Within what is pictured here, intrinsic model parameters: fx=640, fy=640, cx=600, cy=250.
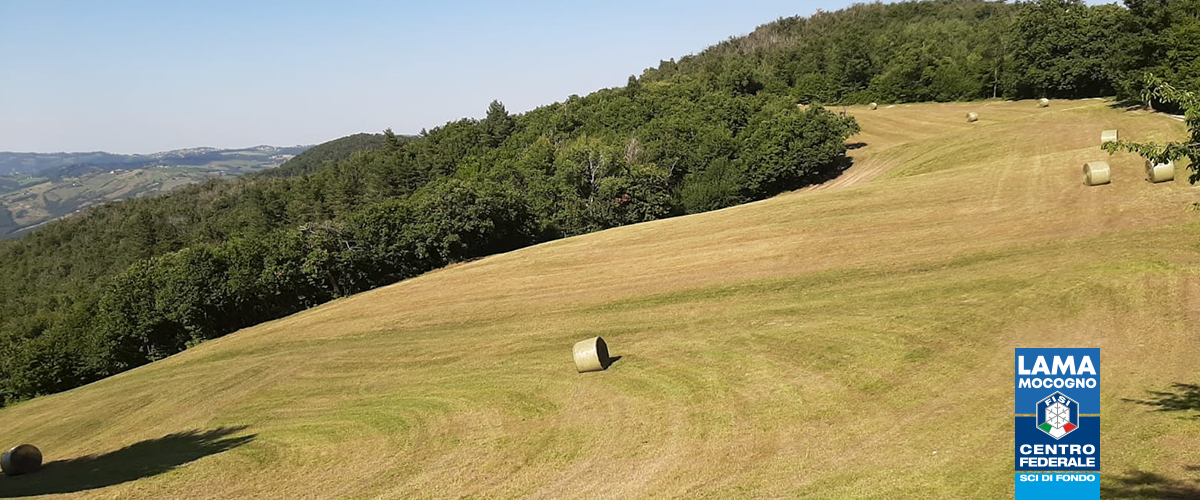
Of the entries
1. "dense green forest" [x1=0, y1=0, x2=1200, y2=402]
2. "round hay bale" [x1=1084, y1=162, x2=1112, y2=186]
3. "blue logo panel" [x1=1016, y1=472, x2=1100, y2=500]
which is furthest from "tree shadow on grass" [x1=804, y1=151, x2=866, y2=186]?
"blue logo panel" [x1=1016, y1=472, x2=1100, y2=500]

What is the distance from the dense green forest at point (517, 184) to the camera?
58.5 m

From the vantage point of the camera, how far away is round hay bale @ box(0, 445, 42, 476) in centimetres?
2155

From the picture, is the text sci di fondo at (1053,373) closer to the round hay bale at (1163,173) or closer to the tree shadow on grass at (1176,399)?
the tree shadow on grass at (1176,399)

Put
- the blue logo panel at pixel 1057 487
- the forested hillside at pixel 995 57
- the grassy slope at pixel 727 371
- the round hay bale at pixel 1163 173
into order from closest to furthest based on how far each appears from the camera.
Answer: the blue logo panel at pixel 1057 487 < the grassy slope at pixel 727 371 < the round hay bale at pixel 1163 173 < the forested hillside at pixel 995 57

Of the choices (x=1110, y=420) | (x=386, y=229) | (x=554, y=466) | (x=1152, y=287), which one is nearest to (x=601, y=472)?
(x=554, y=466)

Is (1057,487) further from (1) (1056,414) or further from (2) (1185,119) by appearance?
(2) (1185,119)

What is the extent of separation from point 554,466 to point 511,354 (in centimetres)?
1169

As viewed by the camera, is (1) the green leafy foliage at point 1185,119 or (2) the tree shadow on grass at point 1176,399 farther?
(2) the tree shadow on grass at point 1176,399

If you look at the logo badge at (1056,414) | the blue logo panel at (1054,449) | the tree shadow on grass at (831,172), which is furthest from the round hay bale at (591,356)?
the tree shadow on grass at (831,172)

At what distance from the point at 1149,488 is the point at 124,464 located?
86.1ft

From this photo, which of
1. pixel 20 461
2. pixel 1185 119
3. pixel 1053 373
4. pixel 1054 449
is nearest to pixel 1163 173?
pixel 1185 119

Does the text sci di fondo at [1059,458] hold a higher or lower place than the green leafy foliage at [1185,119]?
lower

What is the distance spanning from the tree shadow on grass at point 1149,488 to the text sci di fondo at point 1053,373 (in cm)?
198

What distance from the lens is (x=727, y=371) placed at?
2061 centimetres
